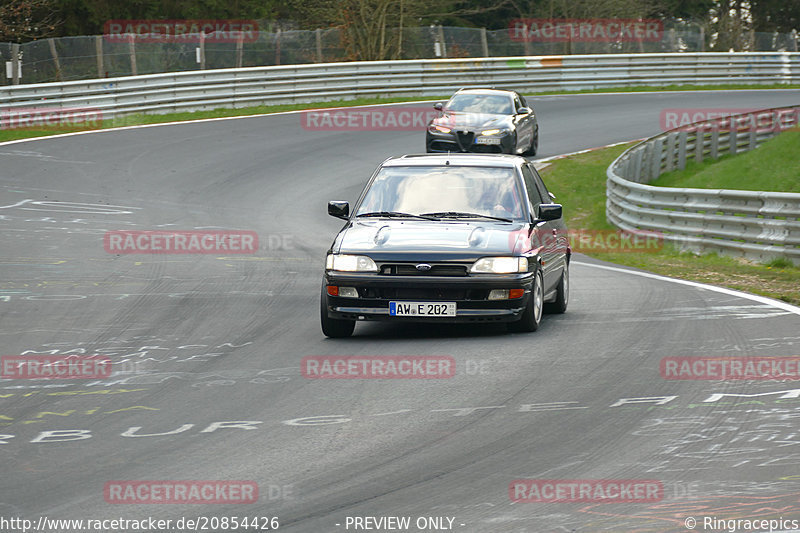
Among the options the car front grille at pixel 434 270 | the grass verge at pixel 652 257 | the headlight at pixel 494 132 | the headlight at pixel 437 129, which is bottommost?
the grass verge at pixel 652 257

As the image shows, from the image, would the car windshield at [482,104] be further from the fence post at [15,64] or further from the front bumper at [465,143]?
the fence post at [15,64]

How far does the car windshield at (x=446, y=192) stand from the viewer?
11.1 meters

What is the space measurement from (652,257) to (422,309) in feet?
28.0

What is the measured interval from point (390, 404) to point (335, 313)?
2.42 meters

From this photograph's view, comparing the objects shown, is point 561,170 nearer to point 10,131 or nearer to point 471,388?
point 10,131

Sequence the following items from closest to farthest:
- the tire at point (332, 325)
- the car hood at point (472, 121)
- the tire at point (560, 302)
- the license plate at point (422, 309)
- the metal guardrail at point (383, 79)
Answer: the license plate at point (422, 309) → the tire at point (332, 325) → the tire at point (560, 302) → the car hood at point (472, 121) → the metal guardrail at point (383, 79)

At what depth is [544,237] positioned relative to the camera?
11227 mm

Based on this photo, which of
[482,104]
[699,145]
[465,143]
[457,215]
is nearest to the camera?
[457,215]

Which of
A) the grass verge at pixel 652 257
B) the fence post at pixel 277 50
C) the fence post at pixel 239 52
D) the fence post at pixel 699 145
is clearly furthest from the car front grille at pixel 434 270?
the fence post at pixel 277 50

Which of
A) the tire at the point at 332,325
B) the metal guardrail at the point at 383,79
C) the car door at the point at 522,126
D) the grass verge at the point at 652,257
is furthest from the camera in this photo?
the metal guardrail at the point at 383,79

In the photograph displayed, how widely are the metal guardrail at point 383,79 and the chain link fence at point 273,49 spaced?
1077mm

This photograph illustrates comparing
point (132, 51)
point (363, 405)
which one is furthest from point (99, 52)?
point (363, 405)

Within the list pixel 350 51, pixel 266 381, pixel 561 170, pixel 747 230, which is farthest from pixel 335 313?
pixel 350 51

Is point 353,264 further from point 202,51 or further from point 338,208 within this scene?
point 202,51
